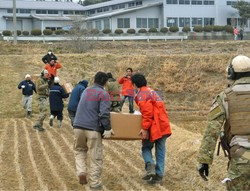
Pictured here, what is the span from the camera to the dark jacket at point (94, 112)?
7.04 meters

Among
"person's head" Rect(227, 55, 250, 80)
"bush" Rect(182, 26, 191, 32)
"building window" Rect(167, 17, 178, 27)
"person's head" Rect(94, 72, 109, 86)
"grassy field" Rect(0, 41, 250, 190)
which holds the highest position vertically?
"building window" Rect(167, 17, 178, 27)

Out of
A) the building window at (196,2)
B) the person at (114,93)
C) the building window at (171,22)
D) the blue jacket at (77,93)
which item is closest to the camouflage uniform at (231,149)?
the blue jacket at (77,93)

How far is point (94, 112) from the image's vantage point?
23.2 ft

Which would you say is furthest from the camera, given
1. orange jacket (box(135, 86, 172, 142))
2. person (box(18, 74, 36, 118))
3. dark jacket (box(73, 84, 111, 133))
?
person (box(18, 74, 36, 118))

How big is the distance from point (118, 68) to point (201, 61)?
513 centimetres

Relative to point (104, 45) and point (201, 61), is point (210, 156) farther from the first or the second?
point (104, 45)

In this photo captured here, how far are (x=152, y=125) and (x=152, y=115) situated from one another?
156mm

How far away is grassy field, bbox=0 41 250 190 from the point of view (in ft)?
26.1

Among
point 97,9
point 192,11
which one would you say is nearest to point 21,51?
point 192,11

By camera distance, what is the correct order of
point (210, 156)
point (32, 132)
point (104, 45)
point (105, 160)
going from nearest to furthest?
1. point (210, 156)
2. point (105, 160)
3. point (32, 132)
4. point (104, 45)

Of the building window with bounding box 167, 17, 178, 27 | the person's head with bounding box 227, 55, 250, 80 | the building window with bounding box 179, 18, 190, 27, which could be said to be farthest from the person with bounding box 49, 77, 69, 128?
the building window with bounding box 179, 18, 190, 27

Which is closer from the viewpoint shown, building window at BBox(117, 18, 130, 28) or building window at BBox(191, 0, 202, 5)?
building window at BBox(117, 18, 130, 28)

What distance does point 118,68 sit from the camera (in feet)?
88.7

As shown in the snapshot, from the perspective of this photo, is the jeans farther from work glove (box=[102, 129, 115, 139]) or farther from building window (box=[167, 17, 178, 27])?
building window (box=[167, 17, 178, 27])
